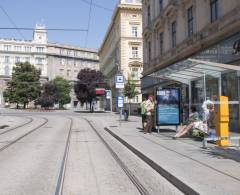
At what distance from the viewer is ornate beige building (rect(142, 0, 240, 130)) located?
617 inches

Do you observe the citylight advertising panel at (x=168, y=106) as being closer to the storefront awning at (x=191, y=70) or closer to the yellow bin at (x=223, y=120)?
the storefront awning at (x=191, y=70)

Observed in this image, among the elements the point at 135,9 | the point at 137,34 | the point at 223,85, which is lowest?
the point at 223,85

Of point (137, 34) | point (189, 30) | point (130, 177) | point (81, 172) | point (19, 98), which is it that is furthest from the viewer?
point (19, 98)

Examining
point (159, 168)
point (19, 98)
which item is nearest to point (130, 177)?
point (159, 168)

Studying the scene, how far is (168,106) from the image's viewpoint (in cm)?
1866

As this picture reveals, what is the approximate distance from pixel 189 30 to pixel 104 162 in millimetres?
20414

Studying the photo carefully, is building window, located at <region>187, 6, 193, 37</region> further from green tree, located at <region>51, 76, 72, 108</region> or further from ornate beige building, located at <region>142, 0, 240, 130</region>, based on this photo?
green tree, located at <region>51, 76, 72, 108</region>

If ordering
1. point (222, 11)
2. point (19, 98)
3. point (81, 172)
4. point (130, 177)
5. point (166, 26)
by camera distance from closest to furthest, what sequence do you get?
point (130, 177), point (81, 172), point (222, 11), point (166, 26), point (19, 98)

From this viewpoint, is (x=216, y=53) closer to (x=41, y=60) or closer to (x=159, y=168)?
(x=159, y=168)

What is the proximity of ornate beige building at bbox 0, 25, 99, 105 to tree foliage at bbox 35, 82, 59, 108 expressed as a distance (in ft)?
95.3

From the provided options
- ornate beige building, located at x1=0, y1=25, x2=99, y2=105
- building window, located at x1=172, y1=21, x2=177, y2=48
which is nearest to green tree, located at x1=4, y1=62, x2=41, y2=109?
ornate beige building, located at x1=0, y1=25, x2=99, y2=105

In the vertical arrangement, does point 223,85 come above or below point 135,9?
below

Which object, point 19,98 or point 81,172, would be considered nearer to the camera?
point 81,172

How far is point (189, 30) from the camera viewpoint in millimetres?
29344
